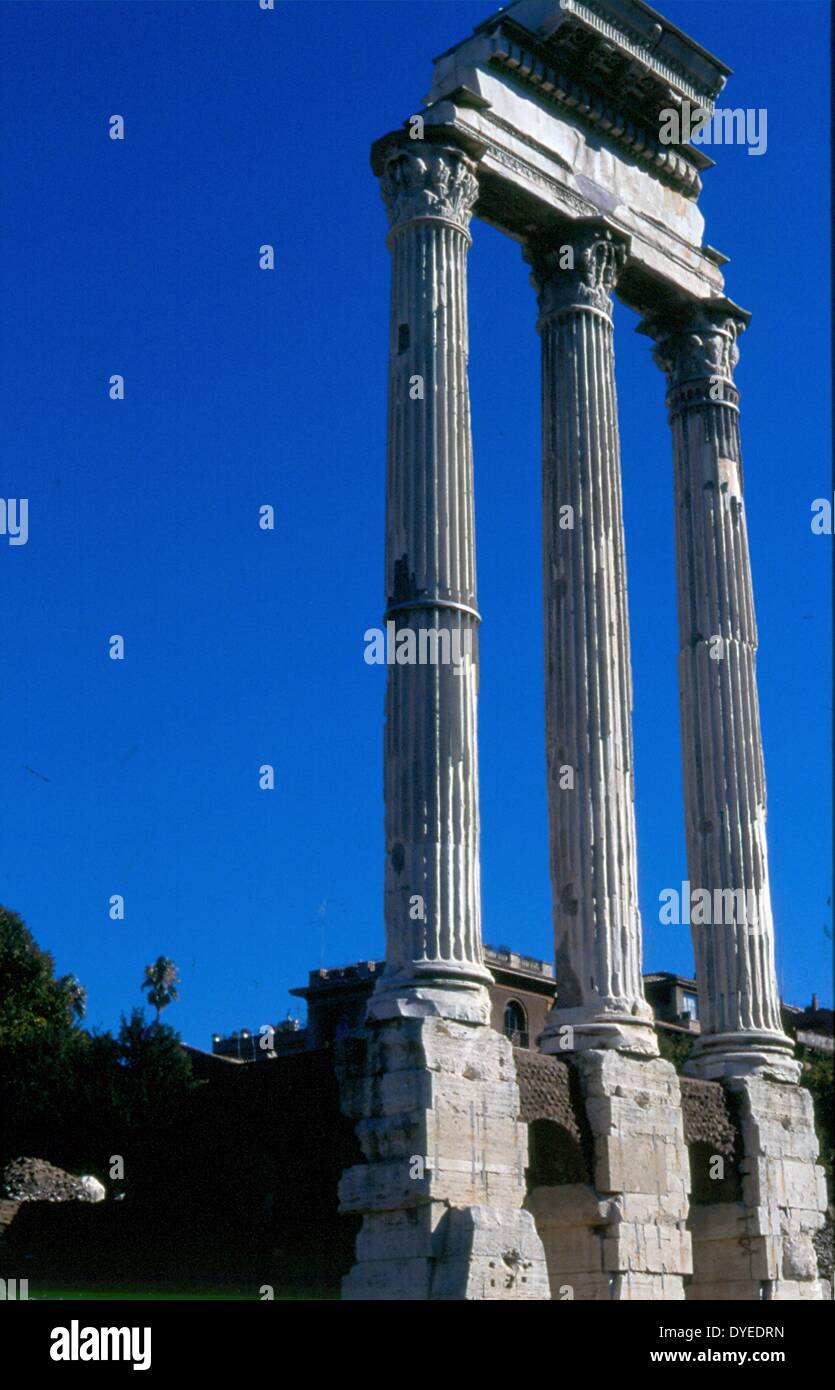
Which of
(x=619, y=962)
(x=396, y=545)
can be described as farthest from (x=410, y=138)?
(x=619, y=962)

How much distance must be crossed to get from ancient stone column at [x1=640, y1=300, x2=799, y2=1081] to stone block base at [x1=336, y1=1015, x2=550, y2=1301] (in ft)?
21.5

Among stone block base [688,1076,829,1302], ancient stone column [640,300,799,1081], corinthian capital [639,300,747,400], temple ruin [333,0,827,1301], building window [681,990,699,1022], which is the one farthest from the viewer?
building window [681,990,699,1022]

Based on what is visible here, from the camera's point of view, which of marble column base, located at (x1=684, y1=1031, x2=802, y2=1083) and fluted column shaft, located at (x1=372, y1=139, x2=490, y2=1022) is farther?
marble column base, located at (x1=684, y1=1031, x2=802, y2=1083)

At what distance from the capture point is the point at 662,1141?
24.6 meters

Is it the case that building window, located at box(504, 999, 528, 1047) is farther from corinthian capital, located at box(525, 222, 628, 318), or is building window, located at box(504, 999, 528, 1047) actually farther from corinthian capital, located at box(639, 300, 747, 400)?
corinthian capital, located at box(525, 222, 628, 318)

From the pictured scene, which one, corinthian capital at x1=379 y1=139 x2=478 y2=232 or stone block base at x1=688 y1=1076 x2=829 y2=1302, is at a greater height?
corinthian capital at x1=379 y1=139 x2=478 y2=232

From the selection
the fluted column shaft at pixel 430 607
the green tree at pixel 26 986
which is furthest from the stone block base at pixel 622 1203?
the green tree at pixel 26 986

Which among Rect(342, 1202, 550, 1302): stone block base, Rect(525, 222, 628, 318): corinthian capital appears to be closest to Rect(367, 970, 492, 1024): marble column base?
Rect(342, 1202, 550, 1302): stone block base

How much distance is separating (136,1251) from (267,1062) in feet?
10.9

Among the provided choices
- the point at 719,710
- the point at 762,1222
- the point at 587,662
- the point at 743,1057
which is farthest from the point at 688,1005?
the point at 587,662

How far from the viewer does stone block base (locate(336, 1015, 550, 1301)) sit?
68.0 feet

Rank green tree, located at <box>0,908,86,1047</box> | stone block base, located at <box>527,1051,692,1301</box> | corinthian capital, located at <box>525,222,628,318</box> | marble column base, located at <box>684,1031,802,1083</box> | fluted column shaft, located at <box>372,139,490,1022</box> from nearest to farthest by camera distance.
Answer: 1. fluted column shaft, located at <box>372,139,490,1022</box>
2. stone block base, located at <box>527,1051,692,1301</box>
3. marble column base, located at <box>684,1031,802,1083</box>
4. corinthian capital, located at <box>525,222,628,318</box>
5. green tree, located at <box>0,908,86,1047</box>
